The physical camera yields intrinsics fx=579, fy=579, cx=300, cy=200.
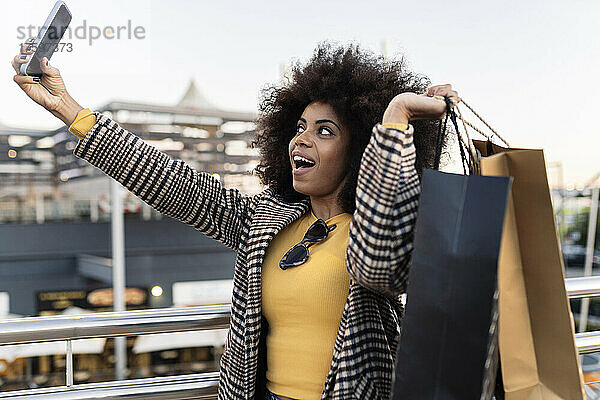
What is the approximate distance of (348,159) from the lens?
3.88 ft

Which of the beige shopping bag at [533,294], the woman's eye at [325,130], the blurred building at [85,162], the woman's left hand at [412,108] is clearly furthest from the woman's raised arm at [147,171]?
the blurred building at [85,162]

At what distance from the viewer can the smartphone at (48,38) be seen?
1.15m

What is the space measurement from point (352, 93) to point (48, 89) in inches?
24.7

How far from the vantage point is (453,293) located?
735 mm

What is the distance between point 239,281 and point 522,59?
33.7 ft

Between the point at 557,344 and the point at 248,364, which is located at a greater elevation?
the point at 557,344

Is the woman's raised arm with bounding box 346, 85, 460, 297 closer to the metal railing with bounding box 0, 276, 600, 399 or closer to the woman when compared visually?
the woman

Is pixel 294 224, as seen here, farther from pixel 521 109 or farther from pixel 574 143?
pixel 574 143

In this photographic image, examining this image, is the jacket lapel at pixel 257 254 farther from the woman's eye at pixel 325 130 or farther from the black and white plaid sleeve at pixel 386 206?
the black and white plaid sleeve at pixel 386 206

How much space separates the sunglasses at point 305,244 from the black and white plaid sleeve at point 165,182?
0.52 feet

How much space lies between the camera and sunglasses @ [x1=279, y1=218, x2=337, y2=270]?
43.8 inches

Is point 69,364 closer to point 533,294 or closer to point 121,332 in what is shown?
point 121,332

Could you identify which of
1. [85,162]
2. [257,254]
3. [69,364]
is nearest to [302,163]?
[257,254]

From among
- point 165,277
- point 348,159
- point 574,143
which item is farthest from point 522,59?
point 348,159
